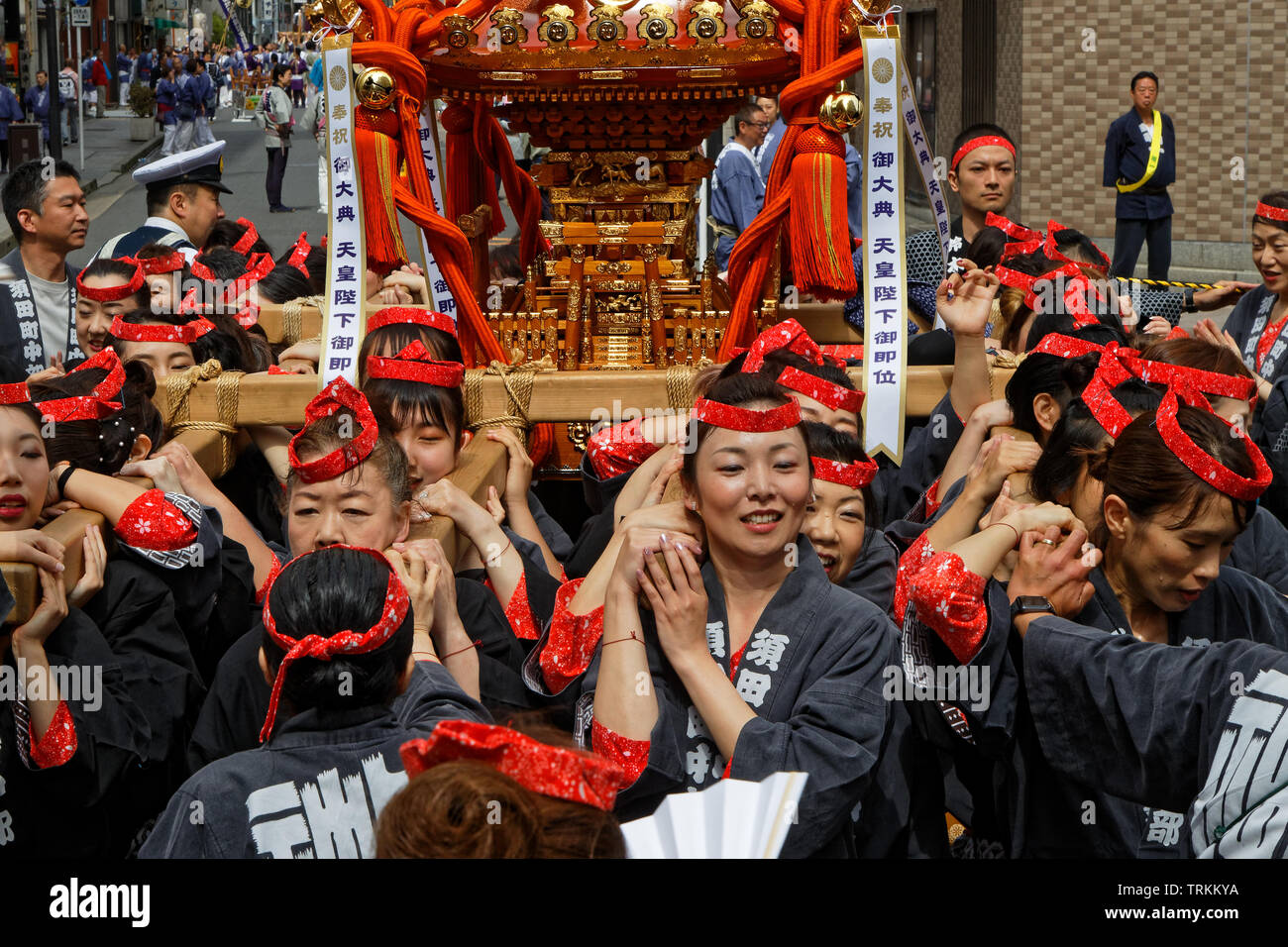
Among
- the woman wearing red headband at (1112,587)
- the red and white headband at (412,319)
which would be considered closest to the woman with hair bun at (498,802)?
the woman wearing red headband at (1112,587)

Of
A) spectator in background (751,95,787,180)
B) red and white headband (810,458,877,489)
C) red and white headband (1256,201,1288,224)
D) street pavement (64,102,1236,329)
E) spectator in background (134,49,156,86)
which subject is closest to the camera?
red and white headband (810,458,877,489)

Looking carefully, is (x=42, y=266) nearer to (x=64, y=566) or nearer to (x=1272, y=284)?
(x=64, y=566)

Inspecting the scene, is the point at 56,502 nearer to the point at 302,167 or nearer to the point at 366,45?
the point at 366,45

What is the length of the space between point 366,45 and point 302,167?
17.8 m

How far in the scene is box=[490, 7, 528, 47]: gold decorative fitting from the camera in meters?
5.27

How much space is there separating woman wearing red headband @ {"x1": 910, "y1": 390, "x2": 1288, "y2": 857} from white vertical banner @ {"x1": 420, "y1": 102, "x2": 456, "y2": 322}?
110 inches

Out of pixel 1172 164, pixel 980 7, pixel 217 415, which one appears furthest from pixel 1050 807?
pixel 980 7

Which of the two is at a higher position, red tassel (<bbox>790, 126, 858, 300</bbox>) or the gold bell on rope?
the gold bell on rope

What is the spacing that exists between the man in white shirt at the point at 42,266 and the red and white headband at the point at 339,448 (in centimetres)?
229

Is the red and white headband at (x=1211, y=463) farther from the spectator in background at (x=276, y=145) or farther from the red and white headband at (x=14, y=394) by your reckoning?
the spectator in background at (x=276, y=145)

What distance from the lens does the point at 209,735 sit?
2.72 metres

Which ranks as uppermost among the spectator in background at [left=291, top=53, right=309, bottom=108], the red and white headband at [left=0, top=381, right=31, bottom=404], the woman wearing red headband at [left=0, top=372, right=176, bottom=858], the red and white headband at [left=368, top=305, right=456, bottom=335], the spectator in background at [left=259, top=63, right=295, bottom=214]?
the spectator in background at [left=291, top=53, right=309, bottom=108]

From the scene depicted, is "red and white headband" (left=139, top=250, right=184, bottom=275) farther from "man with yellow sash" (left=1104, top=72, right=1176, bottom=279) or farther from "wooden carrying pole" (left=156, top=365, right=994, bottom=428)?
"man with yellow sash" (left=1104, top=72, right=1176, bottom=279)

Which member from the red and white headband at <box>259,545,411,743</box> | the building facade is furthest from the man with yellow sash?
the red and white headband at <box>259,545,411,743</box>
